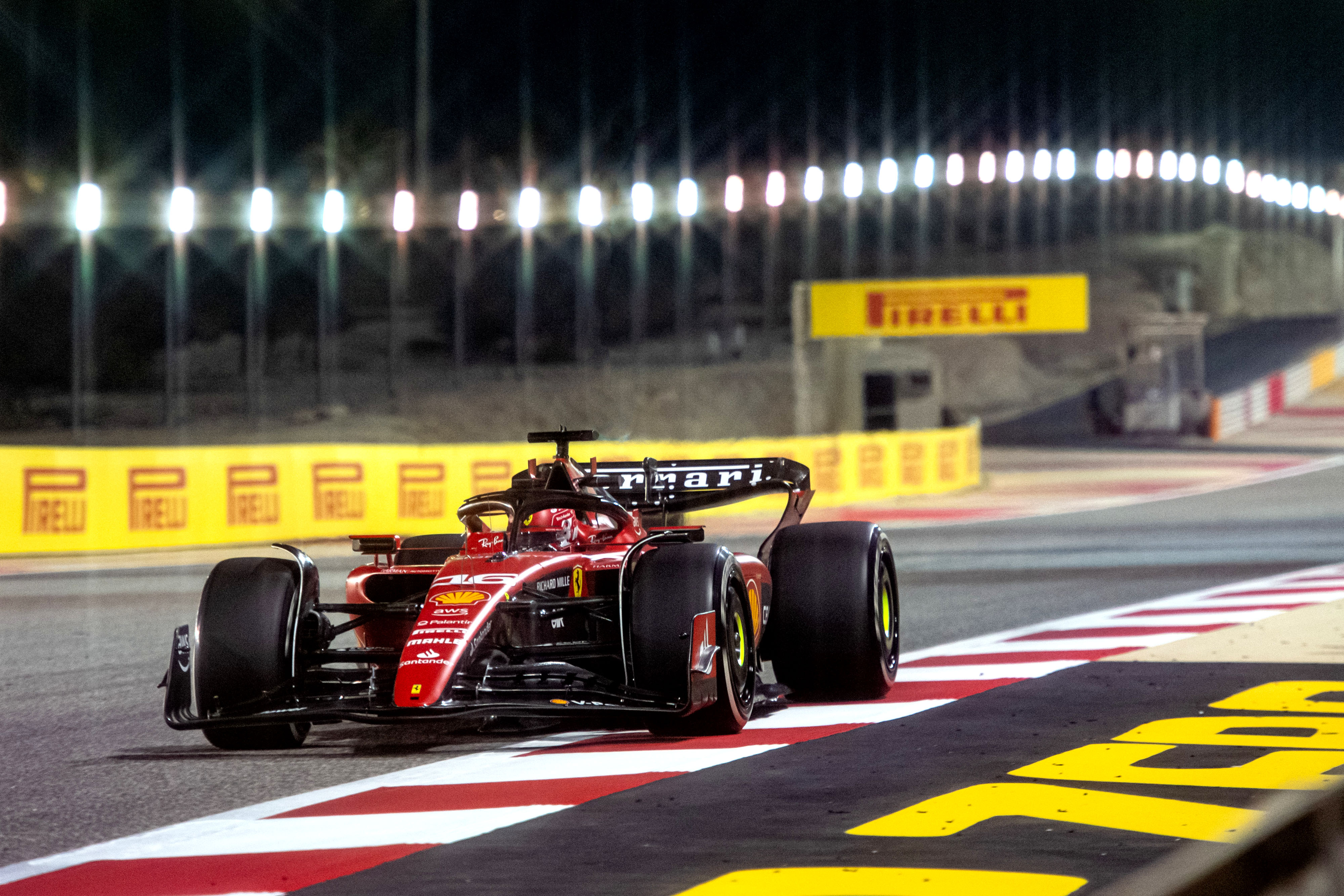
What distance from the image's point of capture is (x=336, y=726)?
7945 mm

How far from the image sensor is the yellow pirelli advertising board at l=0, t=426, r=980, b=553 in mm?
18453

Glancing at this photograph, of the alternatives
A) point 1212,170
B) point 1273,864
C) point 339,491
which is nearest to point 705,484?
point 1273,864

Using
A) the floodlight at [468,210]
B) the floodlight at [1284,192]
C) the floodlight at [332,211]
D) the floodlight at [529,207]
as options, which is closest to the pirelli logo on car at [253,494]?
the floodlight at [332,211]

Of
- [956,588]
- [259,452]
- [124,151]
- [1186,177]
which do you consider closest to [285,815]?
[956,588]

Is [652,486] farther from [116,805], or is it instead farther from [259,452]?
[259,452]

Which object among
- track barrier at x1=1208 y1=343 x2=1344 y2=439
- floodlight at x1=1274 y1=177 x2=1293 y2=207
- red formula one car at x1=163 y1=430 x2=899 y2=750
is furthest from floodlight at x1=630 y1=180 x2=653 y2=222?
floodlight at x1=1274 y1=177 x2=1293 y2=207

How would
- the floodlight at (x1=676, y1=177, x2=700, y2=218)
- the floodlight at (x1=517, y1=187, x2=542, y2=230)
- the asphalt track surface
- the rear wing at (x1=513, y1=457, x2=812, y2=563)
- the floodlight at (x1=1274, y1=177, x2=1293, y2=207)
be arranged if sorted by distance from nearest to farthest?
the asphalt track surface < the rear wing at (x1=513, y1=457, x2=812, y2=563) < the floodlight at (x1=517, y1=187, x2=542, y2=230) < the floodlight at (x1=676, y1=177, x2=700, y2=218) < the floodlight at (x1=1274, y1=177, x2=1293, y2=207)

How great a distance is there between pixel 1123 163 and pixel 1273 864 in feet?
208

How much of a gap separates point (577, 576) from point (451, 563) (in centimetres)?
53

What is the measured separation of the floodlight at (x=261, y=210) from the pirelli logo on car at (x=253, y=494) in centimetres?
1637

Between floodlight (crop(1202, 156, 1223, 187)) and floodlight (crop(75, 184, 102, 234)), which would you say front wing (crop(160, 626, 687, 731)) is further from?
floodlight (crop(1202, 156, 1223, 187))

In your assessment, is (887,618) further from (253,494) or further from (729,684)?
(253,494)

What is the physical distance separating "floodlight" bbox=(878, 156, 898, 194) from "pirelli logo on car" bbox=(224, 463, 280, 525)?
26.3m

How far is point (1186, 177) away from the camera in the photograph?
68812 millimetres
